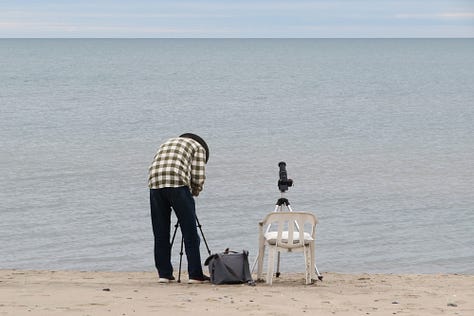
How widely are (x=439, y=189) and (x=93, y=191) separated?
6.17 metres

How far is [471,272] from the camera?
13500 millimetres

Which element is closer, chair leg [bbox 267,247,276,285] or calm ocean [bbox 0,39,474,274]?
chair leg [bbox 267,247,276,285]

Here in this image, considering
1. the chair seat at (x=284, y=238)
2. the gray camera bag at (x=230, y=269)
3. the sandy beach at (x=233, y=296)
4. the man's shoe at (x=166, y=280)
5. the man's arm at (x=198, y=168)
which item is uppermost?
the man's arm at (x=198, y=168)

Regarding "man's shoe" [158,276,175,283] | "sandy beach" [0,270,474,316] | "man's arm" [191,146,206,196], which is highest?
"man's arm" [191,146,206,196]

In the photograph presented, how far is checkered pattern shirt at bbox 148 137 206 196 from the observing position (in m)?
10.1

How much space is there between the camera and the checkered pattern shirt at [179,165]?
10.1 m

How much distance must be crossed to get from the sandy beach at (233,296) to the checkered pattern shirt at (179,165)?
0.92 m

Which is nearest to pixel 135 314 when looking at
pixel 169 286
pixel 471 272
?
pixel 169 286

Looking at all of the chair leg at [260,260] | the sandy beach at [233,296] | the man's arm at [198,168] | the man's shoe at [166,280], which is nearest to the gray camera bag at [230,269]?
the sandy beach at [233,296]

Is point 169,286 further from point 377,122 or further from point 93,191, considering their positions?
point 377,122

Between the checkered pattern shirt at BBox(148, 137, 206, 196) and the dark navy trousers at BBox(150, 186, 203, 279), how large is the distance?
7 centimetres

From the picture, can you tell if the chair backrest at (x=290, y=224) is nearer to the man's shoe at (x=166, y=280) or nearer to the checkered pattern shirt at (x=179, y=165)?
the checkered pattern shirt at (x=179, y=165)

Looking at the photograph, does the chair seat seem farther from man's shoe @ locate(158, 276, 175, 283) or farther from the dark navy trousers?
man's shoe @ locate(158, 276, 175, 283)

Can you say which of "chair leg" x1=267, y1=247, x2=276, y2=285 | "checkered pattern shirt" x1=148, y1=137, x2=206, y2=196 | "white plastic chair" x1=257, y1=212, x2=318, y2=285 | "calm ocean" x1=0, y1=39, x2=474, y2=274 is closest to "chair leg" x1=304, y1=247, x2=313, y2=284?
"white plastic chair" x1=257, y1=212, x2=318, y2=285
